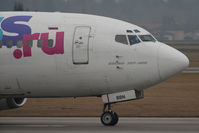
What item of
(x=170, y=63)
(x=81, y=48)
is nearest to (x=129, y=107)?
(x=81, y=48)

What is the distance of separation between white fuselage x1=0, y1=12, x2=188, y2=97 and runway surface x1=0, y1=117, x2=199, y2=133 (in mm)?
1295

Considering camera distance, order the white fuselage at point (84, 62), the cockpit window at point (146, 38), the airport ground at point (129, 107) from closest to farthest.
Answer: the white fuselage at point (84, 62), the cockpit window at point (146, 38), the airport ground at point (129, 107)

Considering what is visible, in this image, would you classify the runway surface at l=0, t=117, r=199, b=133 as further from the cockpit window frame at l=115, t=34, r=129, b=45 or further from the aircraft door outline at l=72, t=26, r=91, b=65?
the cockpit window frame at l=115, t=34, r=129, b=45

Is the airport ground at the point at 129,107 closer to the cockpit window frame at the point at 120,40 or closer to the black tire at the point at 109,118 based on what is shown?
the black tire at the point at 109,118

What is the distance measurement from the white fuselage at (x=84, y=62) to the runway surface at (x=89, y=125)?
4.25 feet

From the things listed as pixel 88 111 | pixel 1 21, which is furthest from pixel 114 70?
pixel 88 111

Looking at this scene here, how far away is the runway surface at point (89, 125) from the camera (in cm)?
2081

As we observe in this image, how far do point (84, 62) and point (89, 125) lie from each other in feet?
8.61

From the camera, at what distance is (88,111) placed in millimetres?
28281

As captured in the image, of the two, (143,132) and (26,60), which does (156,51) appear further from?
(26,60)

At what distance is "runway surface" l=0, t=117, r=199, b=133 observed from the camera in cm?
2081

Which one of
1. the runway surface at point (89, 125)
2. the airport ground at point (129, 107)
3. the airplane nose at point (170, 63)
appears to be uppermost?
the airplane nose at point (170, 63)

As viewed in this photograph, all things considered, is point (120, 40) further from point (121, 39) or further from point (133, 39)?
point (133, 39)

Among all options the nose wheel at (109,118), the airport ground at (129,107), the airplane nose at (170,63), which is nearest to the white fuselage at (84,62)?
the airplane nose at (170,63)
